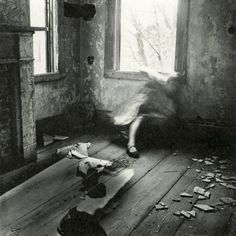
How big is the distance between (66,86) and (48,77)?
1.83 ft

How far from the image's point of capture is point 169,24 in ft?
18.2

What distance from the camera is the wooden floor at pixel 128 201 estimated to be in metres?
2.88

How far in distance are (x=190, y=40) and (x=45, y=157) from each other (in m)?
2.83

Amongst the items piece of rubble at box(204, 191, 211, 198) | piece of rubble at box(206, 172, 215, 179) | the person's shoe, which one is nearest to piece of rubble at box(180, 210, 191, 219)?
piece of rubble at box(204, 191, 211, 198)

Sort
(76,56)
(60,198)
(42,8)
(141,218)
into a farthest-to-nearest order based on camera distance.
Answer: (76,56) → (42,8) → (60,198) → (141,218)

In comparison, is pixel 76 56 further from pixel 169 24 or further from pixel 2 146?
pixel 2 146

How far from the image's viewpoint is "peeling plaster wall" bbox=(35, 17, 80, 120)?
5.54 metres

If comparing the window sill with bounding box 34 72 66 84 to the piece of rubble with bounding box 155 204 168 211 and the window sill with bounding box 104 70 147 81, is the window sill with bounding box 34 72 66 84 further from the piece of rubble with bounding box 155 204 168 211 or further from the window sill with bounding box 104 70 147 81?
the piece of rubble with bounding box 155 204 168 211

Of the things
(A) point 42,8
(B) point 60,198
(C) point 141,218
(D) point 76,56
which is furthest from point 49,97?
(C) point 141,218

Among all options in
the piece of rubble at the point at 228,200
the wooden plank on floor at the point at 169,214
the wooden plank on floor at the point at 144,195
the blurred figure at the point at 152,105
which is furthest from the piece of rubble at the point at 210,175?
the blurred figure at the point at 152,105

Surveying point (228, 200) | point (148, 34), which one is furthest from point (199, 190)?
point (148, 34)

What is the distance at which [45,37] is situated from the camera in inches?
222

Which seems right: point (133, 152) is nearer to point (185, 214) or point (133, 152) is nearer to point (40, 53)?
point (185, 214)

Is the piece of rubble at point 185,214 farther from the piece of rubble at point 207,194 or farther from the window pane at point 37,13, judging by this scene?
the window pane at point 37,13
